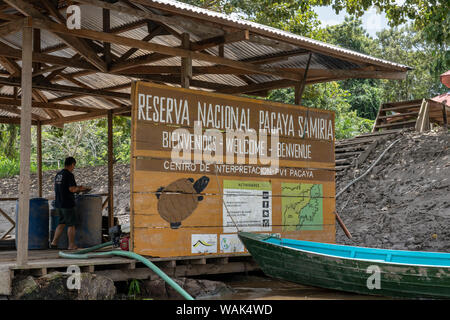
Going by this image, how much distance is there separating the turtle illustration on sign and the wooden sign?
0.05ft

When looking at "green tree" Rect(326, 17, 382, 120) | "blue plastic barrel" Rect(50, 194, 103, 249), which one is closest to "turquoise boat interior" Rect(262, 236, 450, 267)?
"blue plastic barrel" Rect(50, 194, 103, 249)

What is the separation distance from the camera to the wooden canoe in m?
8.30

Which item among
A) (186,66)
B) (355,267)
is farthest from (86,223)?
(355,267)

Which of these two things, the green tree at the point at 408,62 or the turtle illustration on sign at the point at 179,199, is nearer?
the turtle illustration on sign at the point at 179,199

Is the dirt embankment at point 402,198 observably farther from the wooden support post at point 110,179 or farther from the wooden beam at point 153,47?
the wooden support post at point 110,179

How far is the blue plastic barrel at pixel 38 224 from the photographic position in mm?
10859

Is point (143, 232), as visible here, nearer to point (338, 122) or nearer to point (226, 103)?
point (226, 103)

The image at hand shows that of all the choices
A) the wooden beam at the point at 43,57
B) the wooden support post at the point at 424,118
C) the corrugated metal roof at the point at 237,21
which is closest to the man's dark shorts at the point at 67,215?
the wooden beam at the point at 43,57

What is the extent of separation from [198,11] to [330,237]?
527 centimetres

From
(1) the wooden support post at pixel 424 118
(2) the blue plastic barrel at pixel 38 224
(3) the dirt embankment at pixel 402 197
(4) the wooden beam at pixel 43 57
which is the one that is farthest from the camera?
(1) the wooden support post at pixel 424 118

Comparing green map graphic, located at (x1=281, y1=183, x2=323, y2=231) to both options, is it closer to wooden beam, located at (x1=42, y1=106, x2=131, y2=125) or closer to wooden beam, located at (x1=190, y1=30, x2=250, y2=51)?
wooden beam, located at (x1=190, y1=30, x2=250, y2=51)

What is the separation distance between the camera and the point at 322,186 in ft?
37.4

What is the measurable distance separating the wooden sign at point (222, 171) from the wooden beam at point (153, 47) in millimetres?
583

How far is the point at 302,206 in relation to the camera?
11.0m
